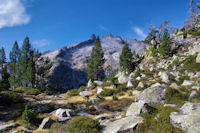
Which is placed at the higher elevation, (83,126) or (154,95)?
(154,95)

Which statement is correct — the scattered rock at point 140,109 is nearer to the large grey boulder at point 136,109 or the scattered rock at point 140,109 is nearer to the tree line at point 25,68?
the large grey boulder at point 136,109

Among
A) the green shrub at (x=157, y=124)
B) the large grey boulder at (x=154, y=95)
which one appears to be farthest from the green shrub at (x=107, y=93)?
the green shrub at (x=157, y=124)

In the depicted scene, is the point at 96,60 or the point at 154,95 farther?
the point at 96,60

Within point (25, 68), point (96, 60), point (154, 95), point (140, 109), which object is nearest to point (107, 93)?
point (154, 95)

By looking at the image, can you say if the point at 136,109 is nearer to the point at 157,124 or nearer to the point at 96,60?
the point at 157,124

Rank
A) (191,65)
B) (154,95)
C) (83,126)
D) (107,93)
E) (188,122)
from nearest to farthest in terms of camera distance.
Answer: (188,122), (83,126), (154,95), (107,93), (191,65)

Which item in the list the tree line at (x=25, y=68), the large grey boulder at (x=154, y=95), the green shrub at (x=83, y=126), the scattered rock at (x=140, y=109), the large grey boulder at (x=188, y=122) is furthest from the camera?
the tree line at (x=25, y=68)

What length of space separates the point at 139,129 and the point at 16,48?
2828 inches

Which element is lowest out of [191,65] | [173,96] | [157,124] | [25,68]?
[157,124]

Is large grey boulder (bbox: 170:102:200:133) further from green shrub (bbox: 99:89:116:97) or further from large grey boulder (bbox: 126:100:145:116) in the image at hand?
green shrub (bbox: 99:89:116:97)

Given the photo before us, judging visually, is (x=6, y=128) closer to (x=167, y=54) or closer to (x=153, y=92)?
(x=153, y=92)

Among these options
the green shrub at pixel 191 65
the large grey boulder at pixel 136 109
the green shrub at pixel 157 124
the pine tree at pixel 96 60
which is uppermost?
the pine tree at pixel 96 60

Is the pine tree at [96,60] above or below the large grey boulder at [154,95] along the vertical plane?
above

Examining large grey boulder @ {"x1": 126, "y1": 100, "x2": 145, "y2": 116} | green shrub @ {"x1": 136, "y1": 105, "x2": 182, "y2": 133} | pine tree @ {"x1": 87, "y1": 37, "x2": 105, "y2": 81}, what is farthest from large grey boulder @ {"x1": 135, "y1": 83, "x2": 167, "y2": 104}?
pine tree @ {"x1": 87, "y1": 37, "x2": 105, "y2": 81}
